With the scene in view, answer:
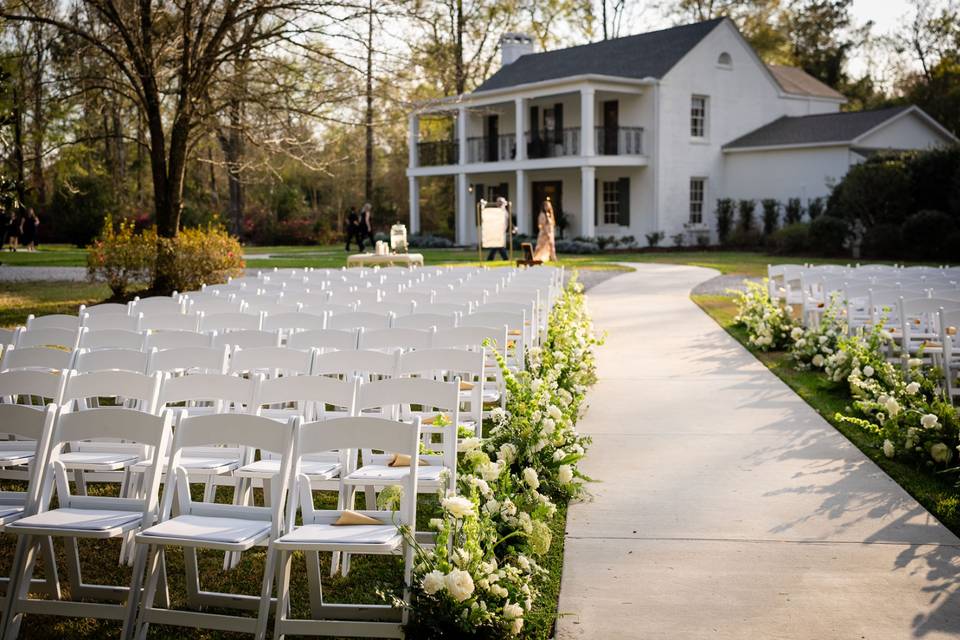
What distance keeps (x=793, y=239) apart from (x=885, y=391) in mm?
26205

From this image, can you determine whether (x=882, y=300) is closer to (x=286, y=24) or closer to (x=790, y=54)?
(x=286, y=24)

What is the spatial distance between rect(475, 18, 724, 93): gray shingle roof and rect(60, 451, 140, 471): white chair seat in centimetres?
3458

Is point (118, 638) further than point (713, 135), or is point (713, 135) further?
point (713, 135)

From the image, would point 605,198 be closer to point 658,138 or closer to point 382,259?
point 658,138

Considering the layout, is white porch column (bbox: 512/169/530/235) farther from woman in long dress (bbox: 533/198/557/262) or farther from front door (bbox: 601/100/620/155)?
woman in long dress (bbox: 533/198/557/262)

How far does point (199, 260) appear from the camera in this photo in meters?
18.6

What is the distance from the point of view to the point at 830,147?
1435 inches

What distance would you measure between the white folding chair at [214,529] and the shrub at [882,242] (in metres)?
29.5

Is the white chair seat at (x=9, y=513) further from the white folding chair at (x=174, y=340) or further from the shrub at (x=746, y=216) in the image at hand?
the shrub at (x=746, y=216)

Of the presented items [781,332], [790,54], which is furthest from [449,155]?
Result: [781,332]

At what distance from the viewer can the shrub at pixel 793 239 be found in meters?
32.9

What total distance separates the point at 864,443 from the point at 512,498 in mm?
3781

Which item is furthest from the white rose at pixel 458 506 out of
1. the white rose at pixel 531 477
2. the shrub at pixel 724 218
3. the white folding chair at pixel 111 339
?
the shrub at pixel 724 218

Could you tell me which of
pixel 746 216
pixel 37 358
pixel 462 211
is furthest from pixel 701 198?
pixel 37 358
